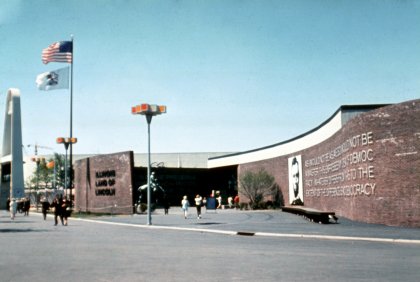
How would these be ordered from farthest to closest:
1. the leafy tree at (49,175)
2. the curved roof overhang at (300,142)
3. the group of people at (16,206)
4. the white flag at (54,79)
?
1. the leafy tree at (49,175)
2. the white flag at (54,79)
3. the group of people at (16,206)
4. the curved roof overhang at (300,142)

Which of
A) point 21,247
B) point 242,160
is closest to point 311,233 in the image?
point 21,247

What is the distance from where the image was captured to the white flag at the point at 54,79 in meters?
51.7

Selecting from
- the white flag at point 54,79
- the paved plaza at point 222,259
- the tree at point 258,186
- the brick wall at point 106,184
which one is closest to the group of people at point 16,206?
the brick wall at point 106,184

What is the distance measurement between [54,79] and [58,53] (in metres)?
4.25

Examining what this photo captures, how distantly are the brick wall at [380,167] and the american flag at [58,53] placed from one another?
26.1 meters

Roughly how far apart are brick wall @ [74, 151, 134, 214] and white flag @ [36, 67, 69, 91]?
823 cm

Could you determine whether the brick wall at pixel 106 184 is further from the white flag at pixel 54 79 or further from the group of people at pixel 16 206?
the white flag at pixel 54 79

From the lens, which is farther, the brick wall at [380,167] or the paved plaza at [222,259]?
the brick wall at [380,167]

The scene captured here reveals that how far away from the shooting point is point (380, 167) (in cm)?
2656

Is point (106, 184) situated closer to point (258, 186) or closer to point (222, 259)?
point (258, 186)

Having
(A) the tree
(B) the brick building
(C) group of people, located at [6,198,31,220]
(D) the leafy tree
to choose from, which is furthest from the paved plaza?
(D) the leafy tree

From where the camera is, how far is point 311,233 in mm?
21750

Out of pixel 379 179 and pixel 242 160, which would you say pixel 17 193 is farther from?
pixel 379 179

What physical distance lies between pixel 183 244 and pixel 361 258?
22.2 ft
